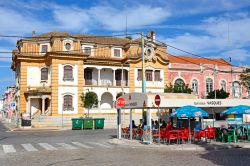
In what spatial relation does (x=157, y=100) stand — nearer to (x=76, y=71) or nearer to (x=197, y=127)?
(x=197, y=127)

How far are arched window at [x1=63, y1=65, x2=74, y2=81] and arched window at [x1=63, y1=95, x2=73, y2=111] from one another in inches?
92.2

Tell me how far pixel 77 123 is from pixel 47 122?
24.4 ft

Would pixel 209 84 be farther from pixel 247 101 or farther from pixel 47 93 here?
pixel 247 101

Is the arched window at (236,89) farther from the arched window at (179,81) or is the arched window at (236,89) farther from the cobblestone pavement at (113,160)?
the cobblestone pavement at (113,160)

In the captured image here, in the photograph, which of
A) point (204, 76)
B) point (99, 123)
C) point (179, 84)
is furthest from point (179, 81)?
point (99, 123)

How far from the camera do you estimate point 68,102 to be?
47969 mm

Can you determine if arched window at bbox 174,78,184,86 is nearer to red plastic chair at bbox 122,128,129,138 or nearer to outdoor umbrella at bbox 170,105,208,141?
red plastic chair at bbox 122,128,129,138

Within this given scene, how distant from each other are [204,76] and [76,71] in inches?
862

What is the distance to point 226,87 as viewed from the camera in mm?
60750

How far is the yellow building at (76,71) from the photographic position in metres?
47.5

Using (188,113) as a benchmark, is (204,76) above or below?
above

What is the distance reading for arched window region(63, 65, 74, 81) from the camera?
4812 centimetres

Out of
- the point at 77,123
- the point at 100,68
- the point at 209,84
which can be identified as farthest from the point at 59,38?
the point at 209,84

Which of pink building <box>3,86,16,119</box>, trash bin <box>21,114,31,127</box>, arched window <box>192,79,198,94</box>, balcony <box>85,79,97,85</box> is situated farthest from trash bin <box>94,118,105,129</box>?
pink building <box>3,86,16,119</box>
